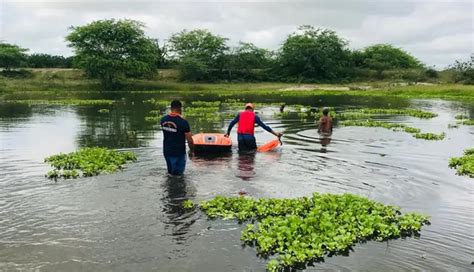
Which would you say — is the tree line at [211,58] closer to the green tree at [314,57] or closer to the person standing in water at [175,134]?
the green tree at [314,57]

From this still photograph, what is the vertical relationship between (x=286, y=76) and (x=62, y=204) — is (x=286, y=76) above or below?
above

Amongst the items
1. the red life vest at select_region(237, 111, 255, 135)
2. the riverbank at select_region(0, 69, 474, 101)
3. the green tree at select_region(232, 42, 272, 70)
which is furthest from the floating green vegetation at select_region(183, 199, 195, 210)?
the green tree at select_region(232, 42, 272, 70)

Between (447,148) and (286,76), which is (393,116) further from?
(286,76)

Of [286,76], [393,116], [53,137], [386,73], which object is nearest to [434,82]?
[386,73]

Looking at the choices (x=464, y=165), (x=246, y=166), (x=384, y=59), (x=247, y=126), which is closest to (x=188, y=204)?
(x=246, y=166)

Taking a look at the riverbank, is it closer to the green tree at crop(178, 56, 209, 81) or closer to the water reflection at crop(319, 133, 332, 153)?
the green tree at crop(178, 56, 209, 81)

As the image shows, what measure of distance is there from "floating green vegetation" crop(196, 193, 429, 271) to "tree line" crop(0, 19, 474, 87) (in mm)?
75535

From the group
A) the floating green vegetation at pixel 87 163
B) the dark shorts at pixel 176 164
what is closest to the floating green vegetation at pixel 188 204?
the dark shorts at pixel 176 164

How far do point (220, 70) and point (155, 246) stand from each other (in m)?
92.3

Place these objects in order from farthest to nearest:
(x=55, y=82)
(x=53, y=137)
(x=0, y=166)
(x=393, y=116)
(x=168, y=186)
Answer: (x=55, y=82) → (x=393, y=116) → (x=53, y=137) → (x=0, y=166) → (x=168, y=186)

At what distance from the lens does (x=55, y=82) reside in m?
88.9

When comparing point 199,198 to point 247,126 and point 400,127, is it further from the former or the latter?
point 400,127

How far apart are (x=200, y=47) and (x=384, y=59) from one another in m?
41.5

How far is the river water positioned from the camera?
9734 mm
